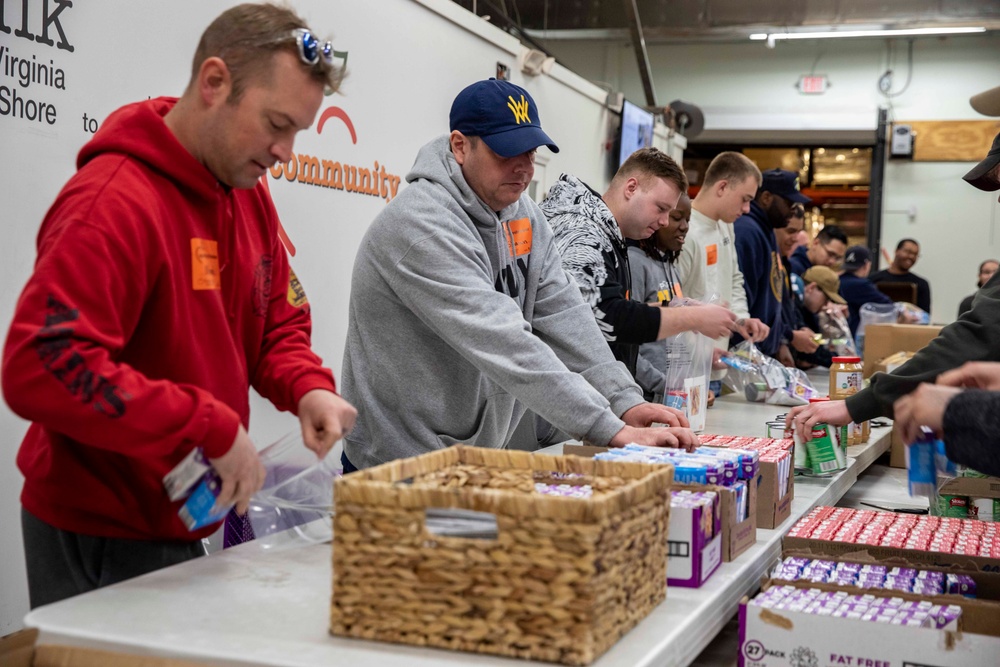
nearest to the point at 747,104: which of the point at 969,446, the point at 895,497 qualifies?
the point at 895,497

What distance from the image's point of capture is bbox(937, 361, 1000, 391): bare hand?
5.75ft

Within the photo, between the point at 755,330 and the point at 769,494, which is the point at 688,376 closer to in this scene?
the point at 755,330

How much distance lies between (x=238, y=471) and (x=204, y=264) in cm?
35

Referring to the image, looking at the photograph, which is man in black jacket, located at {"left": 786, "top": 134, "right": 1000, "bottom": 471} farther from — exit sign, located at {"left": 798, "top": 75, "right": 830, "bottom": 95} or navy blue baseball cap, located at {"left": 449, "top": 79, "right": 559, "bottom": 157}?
exit sign, located at {"left": 798, "top": 75, "right": 830, "bottom": 95}

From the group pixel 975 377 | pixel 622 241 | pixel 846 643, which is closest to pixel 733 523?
pixel 846 643

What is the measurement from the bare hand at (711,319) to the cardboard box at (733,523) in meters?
0.94

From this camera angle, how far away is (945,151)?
449 inches

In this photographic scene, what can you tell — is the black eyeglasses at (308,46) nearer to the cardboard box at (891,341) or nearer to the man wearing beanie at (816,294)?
the cardboard box at (891,341)

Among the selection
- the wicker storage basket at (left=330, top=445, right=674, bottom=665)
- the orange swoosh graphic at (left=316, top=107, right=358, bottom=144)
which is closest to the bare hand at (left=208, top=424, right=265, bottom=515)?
the wicker storage basket at (left=330, top=445, right=674, bottom=665)

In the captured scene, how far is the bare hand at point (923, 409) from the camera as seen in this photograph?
1.56 meters

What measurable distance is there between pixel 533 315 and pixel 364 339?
0.48 meters

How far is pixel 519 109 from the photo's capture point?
7.16 ft

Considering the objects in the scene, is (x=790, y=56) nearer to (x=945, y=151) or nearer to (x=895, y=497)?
(x=945, y=151)

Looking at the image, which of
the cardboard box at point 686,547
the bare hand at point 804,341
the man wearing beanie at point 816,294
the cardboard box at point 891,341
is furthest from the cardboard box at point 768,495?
the man wearing beanie at point 816,294
